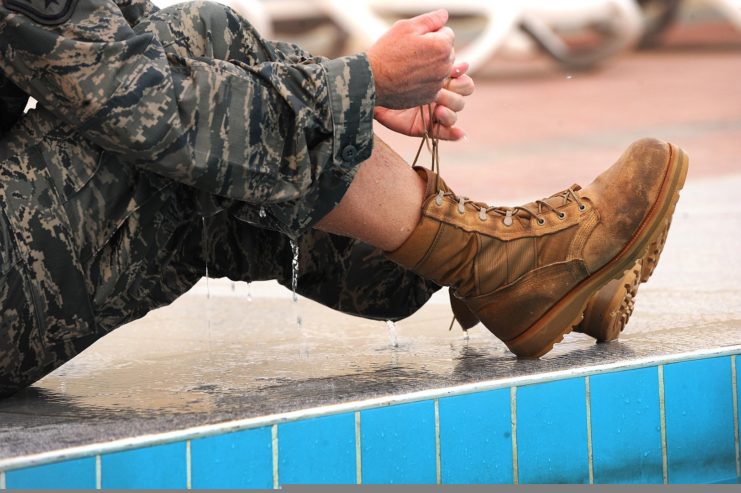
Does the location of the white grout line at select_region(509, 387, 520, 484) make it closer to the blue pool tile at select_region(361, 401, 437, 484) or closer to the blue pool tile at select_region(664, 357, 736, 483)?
the blue pool tile at select_region(361, 401, 437, 484)

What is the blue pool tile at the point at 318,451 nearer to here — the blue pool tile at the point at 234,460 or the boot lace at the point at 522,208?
the blue pool tile at the point at 234,460

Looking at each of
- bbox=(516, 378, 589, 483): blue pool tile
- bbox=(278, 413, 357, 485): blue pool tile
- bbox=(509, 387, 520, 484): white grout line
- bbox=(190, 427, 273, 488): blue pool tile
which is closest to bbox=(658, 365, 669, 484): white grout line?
bbox=(516, 378, 589, 483): blue pool tile

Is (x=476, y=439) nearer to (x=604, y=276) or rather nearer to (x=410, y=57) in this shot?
(x=604, y=276)

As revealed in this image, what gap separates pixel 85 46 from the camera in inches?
50.1

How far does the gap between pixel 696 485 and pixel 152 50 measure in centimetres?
86

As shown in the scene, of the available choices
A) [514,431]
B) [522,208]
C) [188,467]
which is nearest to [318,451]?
[188,467]

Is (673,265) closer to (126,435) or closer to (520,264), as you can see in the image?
(520,264)

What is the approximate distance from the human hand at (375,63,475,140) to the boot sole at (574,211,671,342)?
315mm

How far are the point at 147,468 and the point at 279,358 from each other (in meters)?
0.62

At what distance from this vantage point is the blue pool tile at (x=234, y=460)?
A: 125 cm

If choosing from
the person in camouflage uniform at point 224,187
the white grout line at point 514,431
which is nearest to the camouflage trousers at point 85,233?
the person in camouflage uniform at point 224,187

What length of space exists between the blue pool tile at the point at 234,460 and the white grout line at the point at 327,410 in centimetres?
1

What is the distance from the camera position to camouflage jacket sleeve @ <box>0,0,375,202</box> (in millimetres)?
1276

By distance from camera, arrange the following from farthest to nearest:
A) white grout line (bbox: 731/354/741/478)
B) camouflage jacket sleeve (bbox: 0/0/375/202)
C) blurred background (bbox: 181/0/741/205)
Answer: blurred background (bbox: 181/0/741/205), white grout line (bbox: 731/354/741/478), camouflage jacket sleeve (bbox: 0/0/375/202)
